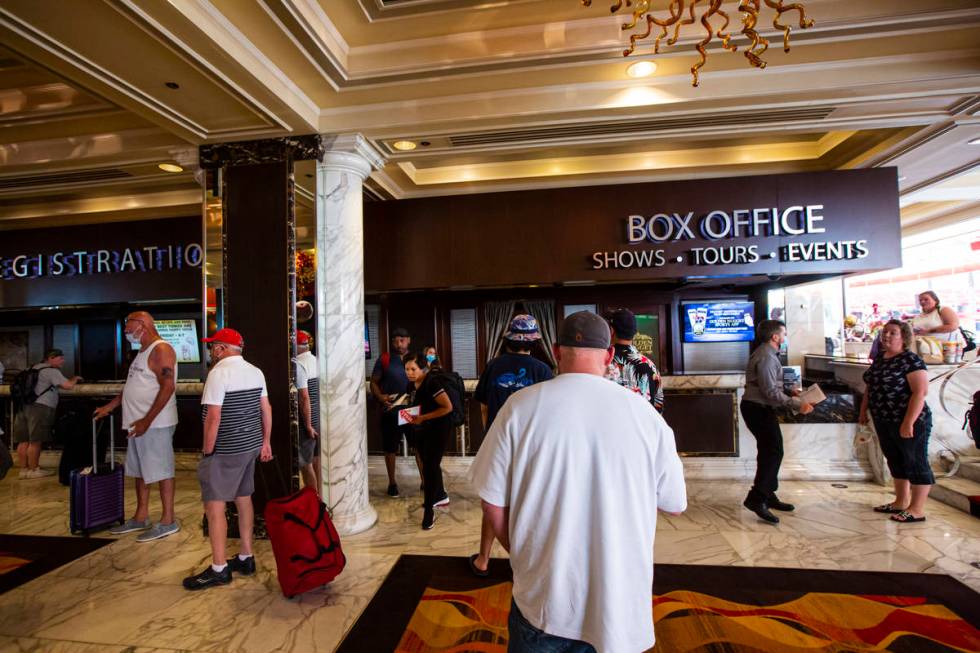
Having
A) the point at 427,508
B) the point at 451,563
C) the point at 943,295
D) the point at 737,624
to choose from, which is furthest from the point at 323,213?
the point at 943,295

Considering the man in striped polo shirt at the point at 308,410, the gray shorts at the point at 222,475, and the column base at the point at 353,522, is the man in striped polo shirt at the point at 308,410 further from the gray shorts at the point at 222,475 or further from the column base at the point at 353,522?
the gray shorts at the point at 222,475

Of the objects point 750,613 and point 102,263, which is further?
point 102,263

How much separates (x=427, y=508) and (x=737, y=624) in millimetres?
2369

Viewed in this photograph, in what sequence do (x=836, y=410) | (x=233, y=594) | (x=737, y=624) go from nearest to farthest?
(x=737, y=624) < (x=233, y=594) < (x=836, y=410)

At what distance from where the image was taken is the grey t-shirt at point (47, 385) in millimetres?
5738

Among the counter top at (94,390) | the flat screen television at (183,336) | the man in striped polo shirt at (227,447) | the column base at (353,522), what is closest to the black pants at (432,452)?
the column base at (353,522)

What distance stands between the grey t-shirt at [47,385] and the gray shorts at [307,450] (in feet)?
12.9

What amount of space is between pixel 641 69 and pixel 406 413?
3103mm

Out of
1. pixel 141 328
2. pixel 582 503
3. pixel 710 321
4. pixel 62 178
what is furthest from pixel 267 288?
pixel 710 321

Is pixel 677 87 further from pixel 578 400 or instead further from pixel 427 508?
pixel 427 508

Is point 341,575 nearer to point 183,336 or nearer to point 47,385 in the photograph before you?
point 47,385

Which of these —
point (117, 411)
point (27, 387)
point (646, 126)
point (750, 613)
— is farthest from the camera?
point (117, 411)

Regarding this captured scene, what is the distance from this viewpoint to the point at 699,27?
3297 mm

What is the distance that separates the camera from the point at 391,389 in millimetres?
4965
